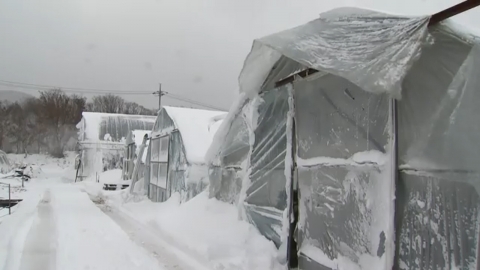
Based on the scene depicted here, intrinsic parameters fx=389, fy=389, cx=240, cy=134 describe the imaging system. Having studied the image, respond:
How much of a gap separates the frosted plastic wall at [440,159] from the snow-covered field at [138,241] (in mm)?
2664

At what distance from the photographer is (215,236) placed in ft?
23.7

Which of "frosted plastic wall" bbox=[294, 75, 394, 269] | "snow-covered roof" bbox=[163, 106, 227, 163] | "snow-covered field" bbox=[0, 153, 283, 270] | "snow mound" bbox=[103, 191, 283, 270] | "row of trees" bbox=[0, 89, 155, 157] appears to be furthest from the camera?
"row of trees" bbox=[0, 89, 155, 157]

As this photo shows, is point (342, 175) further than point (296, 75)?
No

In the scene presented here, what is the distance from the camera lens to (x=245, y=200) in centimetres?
736

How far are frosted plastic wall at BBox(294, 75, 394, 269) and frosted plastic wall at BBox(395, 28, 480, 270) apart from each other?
220mm

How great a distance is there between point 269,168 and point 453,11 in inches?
155

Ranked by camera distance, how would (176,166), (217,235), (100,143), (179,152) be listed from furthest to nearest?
1. (100,143)
2. (176,166)
3. (179,152)
4. (217,235)

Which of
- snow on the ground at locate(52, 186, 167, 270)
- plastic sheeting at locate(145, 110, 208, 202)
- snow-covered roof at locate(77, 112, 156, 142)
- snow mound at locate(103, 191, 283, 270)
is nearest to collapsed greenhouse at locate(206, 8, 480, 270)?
snow mound at locate(103, 191, 283, 270)

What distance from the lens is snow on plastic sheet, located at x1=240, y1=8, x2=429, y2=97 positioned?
371cm

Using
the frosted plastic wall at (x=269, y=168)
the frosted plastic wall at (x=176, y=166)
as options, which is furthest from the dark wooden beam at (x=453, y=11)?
the frosted plastic wall at (x=176, y=166)

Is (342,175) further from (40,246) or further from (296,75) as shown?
(40,246)

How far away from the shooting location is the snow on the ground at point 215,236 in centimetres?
610

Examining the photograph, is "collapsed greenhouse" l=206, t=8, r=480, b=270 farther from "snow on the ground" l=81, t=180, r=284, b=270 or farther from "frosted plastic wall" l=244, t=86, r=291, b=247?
"snow on the ground" l=81, t=180, r=284, b=270

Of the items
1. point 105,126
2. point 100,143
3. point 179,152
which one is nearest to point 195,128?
point 179,152
